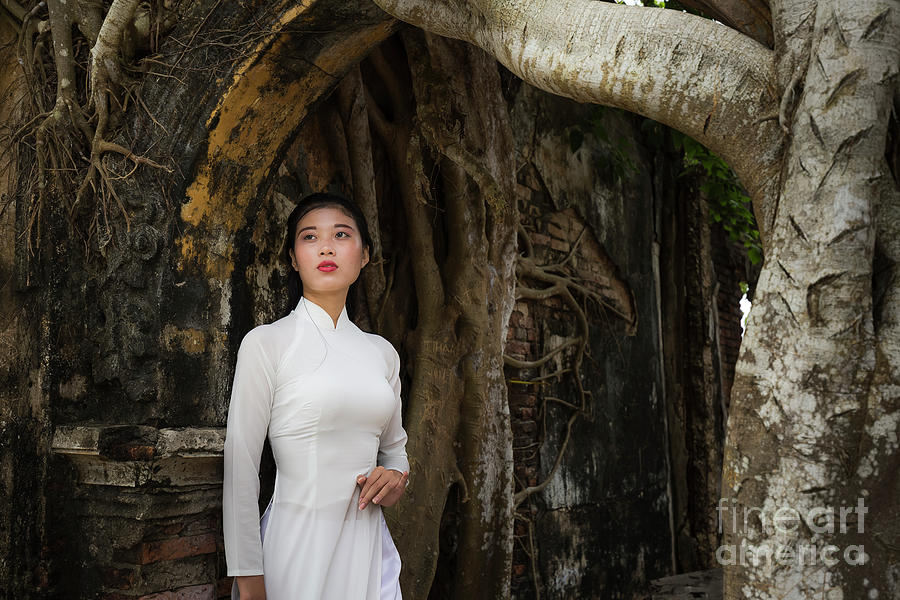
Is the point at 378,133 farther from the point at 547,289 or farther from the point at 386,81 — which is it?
the point at 547,289

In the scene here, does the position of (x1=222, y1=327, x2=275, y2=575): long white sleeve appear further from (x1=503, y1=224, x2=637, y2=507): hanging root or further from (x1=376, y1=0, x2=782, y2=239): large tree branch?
(x1=503, y1=224, x2=637, y2=507): hanging root

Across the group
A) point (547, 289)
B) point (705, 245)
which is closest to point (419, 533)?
point (547, 289)

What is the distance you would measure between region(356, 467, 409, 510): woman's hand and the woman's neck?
0.44 metres

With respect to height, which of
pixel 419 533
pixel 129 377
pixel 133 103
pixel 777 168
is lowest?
pixel 419 533

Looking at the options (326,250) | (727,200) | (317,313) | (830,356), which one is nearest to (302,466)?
(317,313)

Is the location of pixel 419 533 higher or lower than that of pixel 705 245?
lower

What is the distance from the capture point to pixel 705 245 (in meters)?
7.00

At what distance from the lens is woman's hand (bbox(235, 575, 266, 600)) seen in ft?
6.79

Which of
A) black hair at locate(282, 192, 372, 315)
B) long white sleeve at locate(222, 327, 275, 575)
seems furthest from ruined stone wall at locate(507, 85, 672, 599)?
long white sleeve at locate(222, 327, 275, 575)

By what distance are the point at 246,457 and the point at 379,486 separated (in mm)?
359

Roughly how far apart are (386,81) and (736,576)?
295 cm

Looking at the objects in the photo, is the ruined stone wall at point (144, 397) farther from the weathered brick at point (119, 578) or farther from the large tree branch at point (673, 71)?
the large tree branch at point (673, 71)

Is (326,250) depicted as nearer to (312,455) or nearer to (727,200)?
(312,455)

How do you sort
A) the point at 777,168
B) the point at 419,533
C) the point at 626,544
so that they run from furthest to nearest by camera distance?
the point at 626,544, the point at 419,533, the point at 777,168
